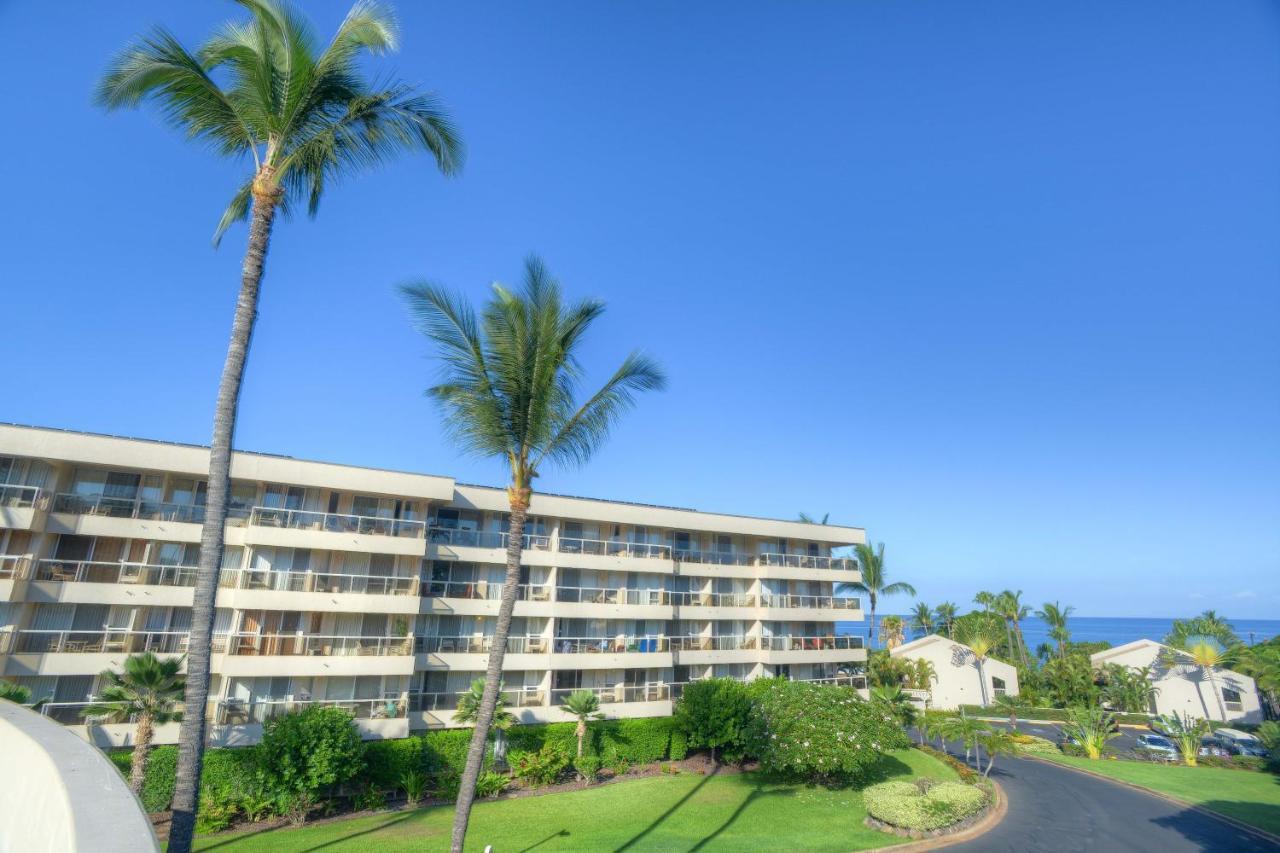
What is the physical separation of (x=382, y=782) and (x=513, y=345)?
60.9ft

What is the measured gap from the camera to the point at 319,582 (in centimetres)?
2719

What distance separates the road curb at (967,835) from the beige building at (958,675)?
1210 inches

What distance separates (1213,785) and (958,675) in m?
25.5

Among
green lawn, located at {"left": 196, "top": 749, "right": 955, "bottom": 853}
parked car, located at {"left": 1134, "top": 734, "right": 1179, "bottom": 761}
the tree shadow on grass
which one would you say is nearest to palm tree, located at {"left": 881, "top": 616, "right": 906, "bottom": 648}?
parked car, located at {"left": 1134, "top": 734, "right": 1179, "bottom": 761}

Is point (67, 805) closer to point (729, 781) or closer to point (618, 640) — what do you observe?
point (729, 781)

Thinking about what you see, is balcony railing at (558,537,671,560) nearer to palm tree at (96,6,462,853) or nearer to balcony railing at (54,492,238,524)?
balcony railing at (54,492,238,524)

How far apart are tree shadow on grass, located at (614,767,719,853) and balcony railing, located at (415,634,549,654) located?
30.4 feet

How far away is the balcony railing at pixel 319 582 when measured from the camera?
25844mm

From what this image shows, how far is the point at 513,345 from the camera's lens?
1620 cm

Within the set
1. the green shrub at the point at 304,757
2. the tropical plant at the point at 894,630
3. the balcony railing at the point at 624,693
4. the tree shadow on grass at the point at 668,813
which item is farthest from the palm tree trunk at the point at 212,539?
the tropical plant at the point at 894,630

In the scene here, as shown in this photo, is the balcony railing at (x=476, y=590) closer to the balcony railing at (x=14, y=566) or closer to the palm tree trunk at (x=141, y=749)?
the palm tree trunk at (x=141, y=749)

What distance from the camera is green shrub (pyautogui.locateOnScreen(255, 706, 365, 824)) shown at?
70.3 feet

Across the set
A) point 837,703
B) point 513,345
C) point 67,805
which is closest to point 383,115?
point 513,345

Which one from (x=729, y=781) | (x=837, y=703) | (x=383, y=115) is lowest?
(x=729, y=781)
